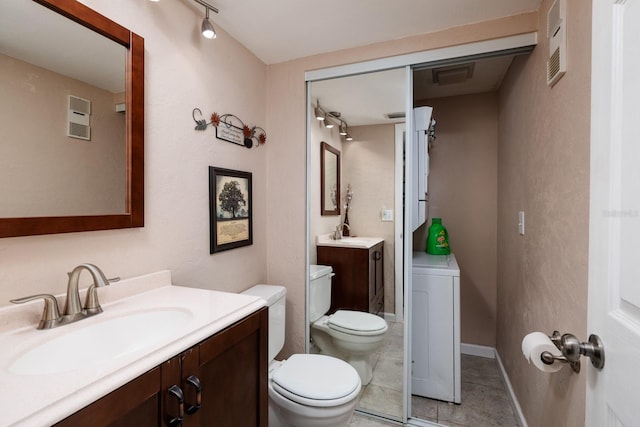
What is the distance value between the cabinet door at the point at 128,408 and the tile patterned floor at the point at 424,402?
4.79ft

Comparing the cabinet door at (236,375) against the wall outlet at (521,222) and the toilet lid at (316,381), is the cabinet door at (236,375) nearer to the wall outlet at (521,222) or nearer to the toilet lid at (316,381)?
the toilet lid at (316,381)

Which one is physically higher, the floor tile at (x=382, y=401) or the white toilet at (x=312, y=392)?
the white toilet at (x=312, y=392)

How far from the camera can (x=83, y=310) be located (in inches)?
39.9

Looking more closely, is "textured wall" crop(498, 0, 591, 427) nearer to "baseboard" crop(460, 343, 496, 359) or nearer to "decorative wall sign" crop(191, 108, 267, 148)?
"baseboard" crop(460, 343, 496, 359)

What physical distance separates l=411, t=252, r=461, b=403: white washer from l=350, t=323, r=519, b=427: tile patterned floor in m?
0.09

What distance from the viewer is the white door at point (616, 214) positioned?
1.81 ft

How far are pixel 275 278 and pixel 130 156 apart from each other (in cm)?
126

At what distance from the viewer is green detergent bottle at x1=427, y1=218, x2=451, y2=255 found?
98.8 inches

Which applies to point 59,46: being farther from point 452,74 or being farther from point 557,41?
point 452,74

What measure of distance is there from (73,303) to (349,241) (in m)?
1.50

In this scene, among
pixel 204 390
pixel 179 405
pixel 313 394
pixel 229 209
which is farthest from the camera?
pixel 229 209

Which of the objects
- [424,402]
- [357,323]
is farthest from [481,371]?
[357,323]

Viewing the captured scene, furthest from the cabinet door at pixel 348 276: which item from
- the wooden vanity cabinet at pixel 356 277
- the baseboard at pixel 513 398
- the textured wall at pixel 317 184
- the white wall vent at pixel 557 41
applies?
the white wall vent at pixel 557 41

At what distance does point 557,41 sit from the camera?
4.04ft
